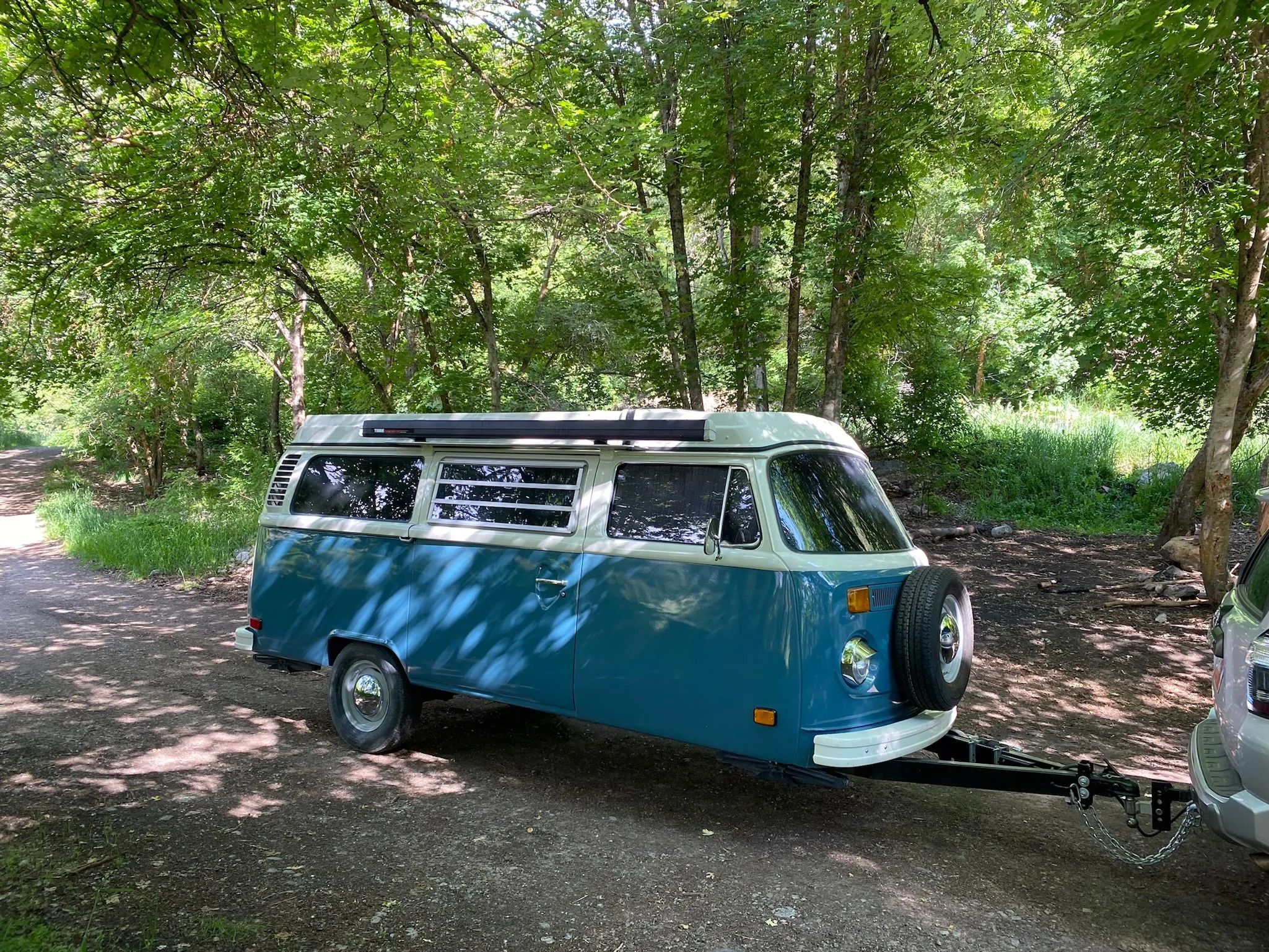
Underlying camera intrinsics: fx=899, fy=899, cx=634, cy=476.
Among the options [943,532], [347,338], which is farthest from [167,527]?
[943,532]

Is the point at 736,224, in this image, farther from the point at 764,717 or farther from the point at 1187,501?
the point at 764,717

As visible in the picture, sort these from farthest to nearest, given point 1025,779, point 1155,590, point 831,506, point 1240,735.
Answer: point 1155,590 → point 831,506 → point 1025,779 → point 1240,735

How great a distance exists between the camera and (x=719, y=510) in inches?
192

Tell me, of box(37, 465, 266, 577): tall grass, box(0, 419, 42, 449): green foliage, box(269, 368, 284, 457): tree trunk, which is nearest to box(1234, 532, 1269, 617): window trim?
box(37, 465, 266, 577): tall grass

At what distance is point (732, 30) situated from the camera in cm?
1088

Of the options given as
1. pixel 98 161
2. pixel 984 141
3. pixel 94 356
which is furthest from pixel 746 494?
pixel 94 356

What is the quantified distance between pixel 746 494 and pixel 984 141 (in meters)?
9.00

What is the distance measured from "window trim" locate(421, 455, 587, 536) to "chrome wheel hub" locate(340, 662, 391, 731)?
1211 millimetres

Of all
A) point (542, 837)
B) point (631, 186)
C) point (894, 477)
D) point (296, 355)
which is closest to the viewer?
point (542, 837)

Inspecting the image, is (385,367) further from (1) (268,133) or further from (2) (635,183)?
(1) (268,133)

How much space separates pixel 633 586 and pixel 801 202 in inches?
320

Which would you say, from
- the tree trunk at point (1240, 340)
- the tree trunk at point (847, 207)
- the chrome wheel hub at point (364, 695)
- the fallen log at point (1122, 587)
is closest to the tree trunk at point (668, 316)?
the tree trunk at point (847, 207)

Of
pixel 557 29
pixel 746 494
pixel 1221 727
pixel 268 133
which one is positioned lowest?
pixel 1221 727

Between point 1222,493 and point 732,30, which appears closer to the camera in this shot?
point 1222,493
